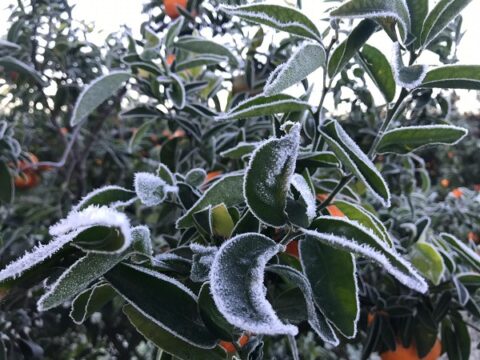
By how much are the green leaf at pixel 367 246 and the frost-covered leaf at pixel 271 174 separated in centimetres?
3

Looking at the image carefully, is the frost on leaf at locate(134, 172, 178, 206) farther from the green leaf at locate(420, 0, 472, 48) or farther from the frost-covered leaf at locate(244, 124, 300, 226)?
the green leaf at locate(420, 0, 472, 48)

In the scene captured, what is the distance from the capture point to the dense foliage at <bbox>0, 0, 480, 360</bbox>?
0.35 m

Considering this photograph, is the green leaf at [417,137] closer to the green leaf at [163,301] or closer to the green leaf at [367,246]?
the green leaf at [367,246]

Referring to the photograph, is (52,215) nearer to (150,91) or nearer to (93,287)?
(150,91)

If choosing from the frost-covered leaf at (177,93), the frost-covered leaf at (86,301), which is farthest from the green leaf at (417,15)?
the frost-covered leaf at (177,93)

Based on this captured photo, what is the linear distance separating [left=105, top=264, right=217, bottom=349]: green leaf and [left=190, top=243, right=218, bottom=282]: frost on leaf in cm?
2

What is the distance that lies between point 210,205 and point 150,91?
0.58 metres

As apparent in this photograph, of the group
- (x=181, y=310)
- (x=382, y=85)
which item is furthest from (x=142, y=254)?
(x=382, y=85)

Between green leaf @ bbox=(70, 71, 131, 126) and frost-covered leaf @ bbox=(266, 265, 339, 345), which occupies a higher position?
green leaf @ bbox=(70, 71, 131, 126)

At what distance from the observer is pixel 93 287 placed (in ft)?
1.43

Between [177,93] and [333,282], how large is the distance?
0.57 meters

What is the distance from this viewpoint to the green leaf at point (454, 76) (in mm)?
453

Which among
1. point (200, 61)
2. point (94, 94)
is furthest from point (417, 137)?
point (200, 61)

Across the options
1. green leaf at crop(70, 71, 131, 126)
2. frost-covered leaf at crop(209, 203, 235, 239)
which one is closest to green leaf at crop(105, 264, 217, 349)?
frost-covered leaf at crop(209, 203, 235, 239)
